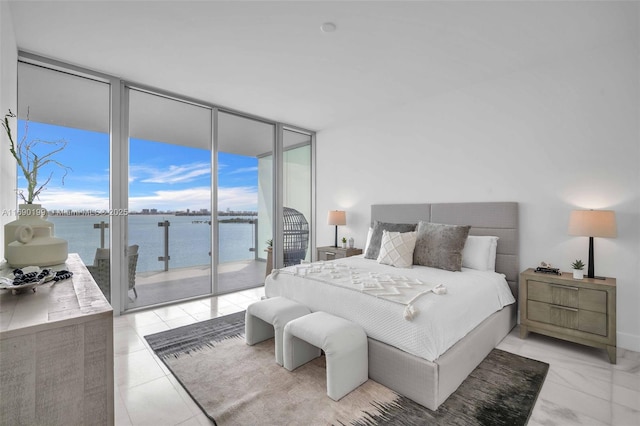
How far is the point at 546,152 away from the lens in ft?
10.3

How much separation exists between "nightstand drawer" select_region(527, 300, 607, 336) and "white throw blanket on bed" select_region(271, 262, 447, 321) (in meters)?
1.18

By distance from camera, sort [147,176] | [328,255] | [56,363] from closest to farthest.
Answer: [56,363] → [147,176] → [328,255]

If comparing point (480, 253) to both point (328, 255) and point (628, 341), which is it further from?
point (328, 255)

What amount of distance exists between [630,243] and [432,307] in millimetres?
2191

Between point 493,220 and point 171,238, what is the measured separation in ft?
13.6

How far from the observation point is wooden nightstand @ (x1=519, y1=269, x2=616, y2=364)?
247 centimetres

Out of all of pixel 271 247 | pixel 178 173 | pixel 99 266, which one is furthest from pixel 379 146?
pixel 99 266

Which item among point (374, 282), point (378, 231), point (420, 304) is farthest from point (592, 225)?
point (378, 231)

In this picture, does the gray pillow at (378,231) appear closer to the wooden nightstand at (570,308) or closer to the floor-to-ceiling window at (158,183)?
the wooden nightstand at (570,308)

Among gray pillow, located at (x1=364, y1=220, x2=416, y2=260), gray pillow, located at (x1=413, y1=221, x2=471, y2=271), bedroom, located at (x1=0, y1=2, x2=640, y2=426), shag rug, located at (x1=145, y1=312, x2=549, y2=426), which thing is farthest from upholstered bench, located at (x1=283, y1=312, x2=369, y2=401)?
bedroom, located at (x1=0, y1=2, x2=640, y2=426)

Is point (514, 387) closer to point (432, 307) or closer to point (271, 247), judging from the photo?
point (432, 307)

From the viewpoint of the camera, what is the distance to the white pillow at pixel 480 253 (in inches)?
126

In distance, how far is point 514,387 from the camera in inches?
83.2

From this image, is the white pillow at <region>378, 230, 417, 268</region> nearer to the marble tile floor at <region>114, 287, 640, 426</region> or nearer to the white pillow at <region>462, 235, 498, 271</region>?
the white pillow at <region>462, 235, 498, 271</region>
